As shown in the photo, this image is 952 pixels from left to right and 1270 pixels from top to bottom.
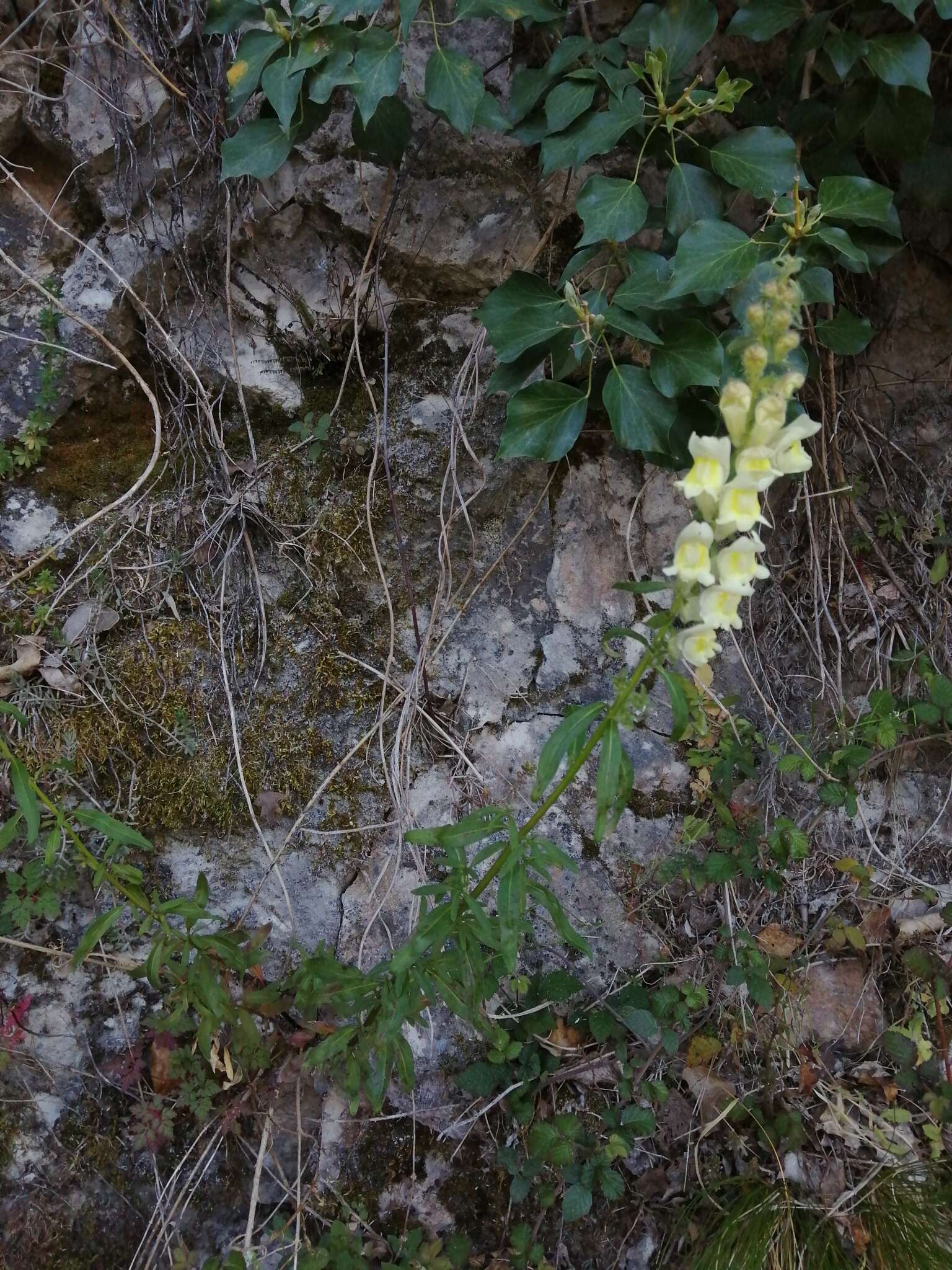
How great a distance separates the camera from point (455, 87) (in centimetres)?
172

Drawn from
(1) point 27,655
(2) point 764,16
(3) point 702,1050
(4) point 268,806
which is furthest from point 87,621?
(2) point 764,16

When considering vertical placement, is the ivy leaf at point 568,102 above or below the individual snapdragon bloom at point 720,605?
above

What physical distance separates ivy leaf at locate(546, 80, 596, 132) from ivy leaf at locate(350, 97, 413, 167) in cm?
34

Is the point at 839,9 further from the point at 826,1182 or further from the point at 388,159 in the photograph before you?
the point at 826,1182

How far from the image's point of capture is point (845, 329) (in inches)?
75.8

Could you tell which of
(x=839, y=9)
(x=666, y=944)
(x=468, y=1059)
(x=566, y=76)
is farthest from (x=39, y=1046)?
(x=839, y=9)

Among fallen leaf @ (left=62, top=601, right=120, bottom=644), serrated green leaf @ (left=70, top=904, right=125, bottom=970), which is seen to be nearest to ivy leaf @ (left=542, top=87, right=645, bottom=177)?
fallen leaf @ (left=62, top=601, right=120, bottom=644)

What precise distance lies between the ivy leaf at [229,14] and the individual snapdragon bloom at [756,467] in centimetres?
151

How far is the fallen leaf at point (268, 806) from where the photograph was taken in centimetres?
211

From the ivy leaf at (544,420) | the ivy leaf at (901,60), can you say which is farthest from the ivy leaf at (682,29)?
the ivy leaf at (544,420)

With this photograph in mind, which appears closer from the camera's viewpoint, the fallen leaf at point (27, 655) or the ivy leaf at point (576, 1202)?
the ivy leaf at point (576, 1202)

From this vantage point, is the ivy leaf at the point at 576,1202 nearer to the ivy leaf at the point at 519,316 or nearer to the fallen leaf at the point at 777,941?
the fallen leaf at the point at 777,941

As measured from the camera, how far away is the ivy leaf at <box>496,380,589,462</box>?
1850 millimetres

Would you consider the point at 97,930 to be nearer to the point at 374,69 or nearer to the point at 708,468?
the point at 708,468
